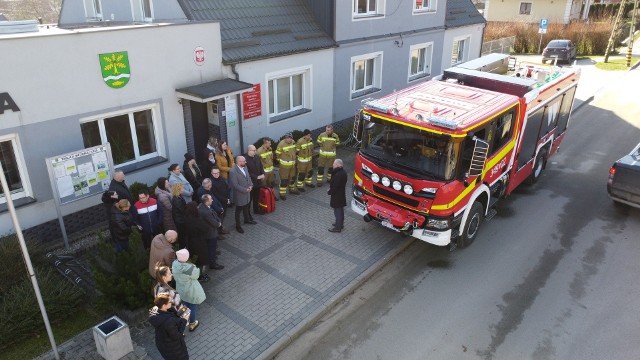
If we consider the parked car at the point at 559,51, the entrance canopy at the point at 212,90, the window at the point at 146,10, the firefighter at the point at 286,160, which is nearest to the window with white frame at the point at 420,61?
the firefighter at the point at 286,160

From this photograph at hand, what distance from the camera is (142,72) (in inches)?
374

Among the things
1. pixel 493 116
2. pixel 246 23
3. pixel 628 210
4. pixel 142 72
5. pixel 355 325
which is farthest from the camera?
pixel 246 23

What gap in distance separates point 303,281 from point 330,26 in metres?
8.84

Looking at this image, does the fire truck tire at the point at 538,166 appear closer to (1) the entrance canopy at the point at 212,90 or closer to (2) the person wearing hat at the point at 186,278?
(1) the entrance canopy at the point at 212,90

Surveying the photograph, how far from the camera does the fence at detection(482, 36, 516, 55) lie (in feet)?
A: 96.4

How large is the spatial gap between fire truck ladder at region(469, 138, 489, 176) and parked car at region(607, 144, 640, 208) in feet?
15.4

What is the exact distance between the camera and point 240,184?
30.7 ft

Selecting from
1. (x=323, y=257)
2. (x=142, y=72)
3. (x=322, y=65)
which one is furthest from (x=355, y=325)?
(x=322, y=65)

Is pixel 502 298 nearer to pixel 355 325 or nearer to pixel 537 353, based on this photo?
pixel 537 353

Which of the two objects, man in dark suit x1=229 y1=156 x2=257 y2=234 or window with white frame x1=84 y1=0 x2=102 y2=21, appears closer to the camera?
man in dark suit x1=229 y1=156 x2=257 y2=234

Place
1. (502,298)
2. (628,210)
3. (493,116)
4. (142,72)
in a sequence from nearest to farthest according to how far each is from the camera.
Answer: (502,298), (493,116), (142,72), (628,210)

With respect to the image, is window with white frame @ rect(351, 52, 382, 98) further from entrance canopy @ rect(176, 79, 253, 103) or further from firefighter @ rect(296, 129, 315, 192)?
entrance canopy @ rect(176, 79, 253, 103)

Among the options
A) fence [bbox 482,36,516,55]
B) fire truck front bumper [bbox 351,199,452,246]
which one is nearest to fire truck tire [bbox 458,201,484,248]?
fire truck front bumper [bbox 351,199,452,246]

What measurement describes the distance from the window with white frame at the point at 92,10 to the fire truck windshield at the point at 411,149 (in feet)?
28.1
